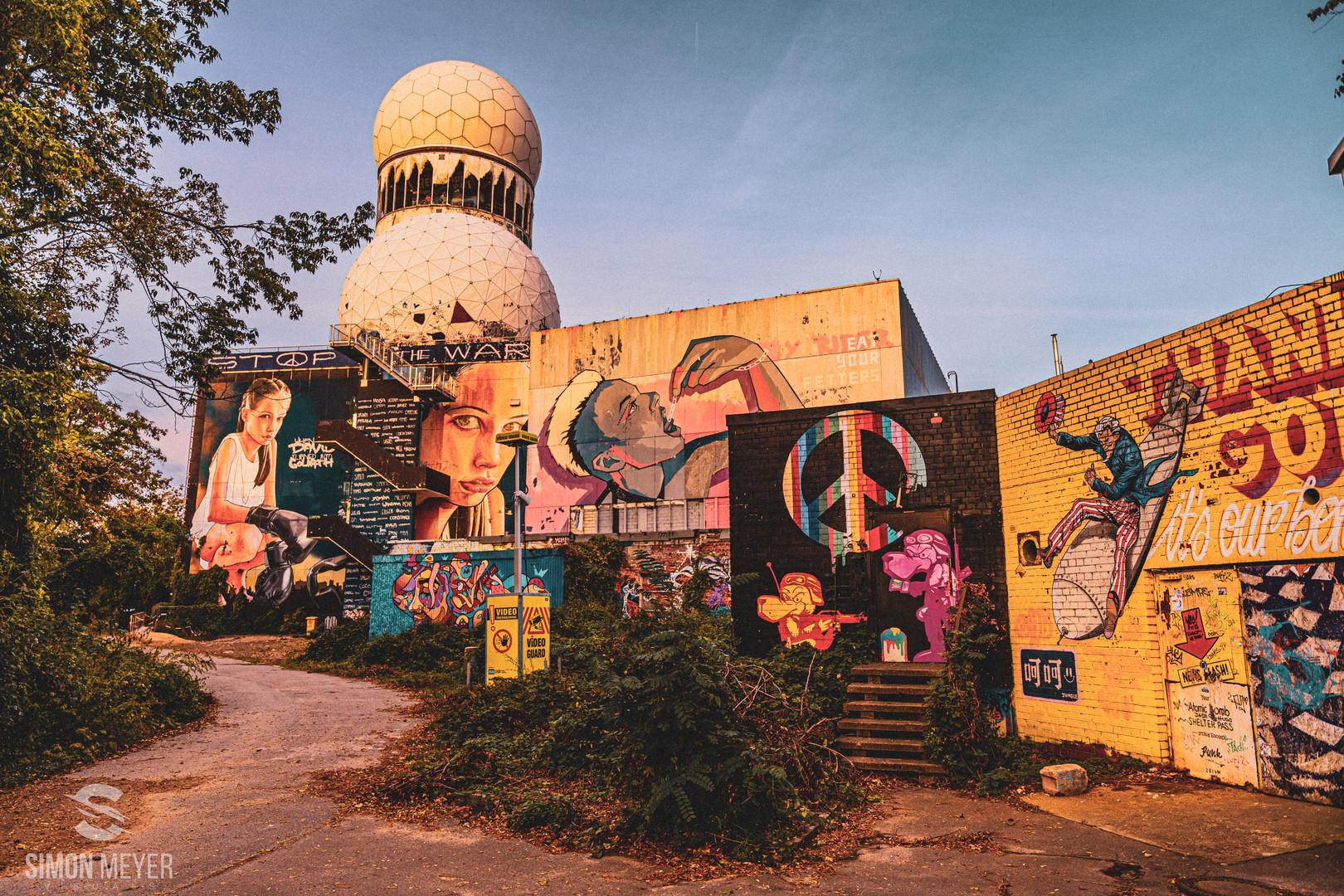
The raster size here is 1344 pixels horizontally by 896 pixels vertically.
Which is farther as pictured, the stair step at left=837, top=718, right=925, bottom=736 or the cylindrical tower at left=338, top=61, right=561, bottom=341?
the cylindrical tower at left=338, top=61, right=561, bottom=341

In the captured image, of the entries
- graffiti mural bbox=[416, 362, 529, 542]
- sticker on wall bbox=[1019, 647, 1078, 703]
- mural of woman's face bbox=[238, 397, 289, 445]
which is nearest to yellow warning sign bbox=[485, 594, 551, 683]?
sticker on wall bbox=[1019, 647, 1078, 703]

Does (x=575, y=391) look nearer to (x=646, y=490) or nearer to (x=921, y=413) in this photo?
(x=646, y=490)

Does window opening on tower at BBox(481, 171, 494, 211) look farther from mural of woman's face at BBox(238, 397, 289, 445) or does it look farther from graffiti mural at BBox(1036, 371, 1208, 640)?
→ graffiti mural at BBox(1036, 371, 1208, 640)

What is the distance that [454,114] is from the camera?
38.6 meters

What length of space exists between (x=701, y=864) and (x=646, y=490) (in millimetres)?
22154

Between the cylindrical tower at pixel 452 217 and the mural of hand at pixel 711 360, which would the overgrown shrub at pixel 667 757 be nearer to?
the mural of hand at pixel 711 360

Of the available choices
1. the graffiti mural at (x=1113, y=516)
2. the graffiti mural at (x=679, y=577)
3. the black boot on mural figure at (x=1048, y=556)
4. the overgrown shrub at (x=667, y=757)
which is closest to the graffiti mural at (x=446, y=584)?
the graffiti mural at (x=679, y=577)

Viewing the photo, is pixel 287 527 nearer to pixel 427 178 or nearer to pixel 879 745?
pixel 427 178

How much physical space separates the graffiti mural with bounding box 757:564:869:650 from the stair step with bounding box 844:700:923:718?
204cm

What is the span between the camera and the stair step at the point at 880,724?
9289mm

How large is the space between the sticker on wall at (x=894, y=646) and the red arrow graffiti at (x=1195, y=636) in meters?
3.83

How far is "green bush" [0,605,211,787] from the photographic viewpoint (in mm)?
9055

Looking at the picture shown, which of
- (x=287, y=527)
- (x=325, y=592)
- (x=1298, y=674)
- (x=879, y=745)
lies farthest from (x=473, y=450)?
(x=1298, y=674)

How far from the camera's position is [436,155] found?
3853 cm
